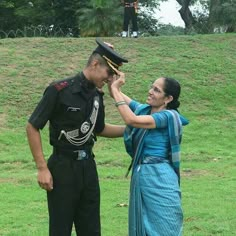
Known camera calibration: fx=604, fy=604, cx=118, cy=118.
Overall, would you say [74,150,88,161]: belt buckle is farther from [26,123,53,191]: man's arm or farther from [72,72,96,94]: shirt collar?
[72,72,96,94]: shirt collar

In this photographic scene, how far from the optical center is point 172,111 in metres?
4.38

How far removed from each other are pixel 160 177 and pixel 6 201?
3.45m

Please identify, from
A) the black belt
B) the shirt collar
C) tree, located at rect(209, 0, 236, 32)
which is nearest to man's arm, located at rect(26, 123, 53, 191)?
the black belt

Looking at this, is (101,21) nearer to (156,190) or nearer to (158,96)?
(158,96)

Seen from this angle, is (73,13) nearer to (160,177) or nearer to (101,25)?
(101,25)

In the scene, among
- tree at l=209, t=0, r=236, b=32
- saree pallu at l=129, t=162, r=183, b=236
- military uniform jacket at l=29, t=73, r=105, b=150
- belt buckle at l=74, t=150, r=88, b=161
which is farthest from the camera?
tree at l=209, t=0, r=236, b=32

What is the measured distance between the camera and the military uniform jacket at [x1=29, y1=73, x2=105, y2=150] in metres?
4.09

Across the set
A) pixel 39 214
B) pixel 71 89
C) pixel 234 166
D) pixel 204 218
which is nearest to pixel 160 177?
pixel 71 89

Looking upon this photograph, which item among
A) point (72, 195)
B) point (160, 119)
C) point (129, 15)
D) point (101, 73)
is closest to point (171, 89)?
point (160, 119)

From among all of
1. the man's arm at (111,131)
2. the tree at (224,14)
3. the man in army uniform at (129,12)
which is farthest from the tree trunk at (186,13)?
the man's arm at (111,131)

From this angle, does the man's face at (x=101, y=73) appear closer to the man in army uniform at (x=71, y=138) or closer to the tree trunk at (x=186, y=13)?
the man in army uniform at (x=71, y=138)

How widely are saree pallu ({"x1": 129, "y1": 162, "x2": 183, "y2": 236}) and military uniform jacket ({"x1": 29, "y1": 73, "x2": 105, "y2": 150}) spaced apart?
0.52m

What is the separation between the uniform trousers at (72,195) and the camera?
4176 mm

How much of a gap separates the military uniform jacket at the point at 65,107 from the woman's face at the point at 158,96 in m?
0.43
